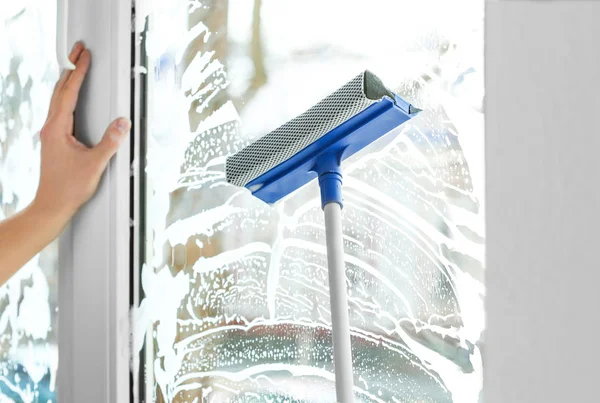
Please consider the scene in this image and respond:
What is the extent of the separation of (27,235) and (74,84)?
28 cm

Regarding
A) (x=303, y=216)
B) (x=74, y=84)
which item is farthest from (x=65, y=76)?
(x=303, y=216)

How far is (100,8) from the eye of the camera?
0.98 m

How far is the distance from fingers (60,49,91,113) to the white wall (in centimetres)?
91

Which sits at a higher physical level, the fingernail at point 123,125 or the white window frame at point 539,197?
the fingernail at point 123,125

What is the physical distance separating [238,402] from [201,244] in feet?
0.89

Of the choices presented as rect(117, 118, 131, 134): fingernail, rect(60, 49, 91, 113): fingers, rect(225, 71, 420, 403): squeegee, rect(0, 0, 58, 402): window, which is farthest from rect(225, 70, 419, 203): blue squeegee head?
rect(0, 0, 58, 402): window

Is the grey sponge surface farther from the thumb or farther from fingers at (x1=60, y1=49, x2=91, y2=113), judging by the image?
fingers at (x1=60, y1=49, x2=91, y2=113)

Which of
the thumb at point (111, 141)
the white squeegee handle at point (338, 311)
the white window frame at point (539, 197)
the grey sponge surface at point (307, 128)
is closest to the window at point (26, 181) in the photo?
the thumb at point (111, 141)

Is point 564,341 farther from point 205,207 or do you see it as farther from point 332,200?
point 205,207

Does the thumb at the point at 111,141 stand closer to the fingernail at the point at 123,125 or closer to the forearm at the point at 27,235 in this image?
the fingernail at the point at 123,125

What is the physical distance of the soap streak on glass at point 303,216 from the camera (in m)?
0.73

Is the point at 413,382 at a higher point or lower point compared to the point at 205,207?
lower

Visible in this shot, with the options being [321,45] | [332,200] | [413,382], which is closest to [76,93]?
[321,45]

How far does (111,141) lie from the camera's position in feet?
3.10
